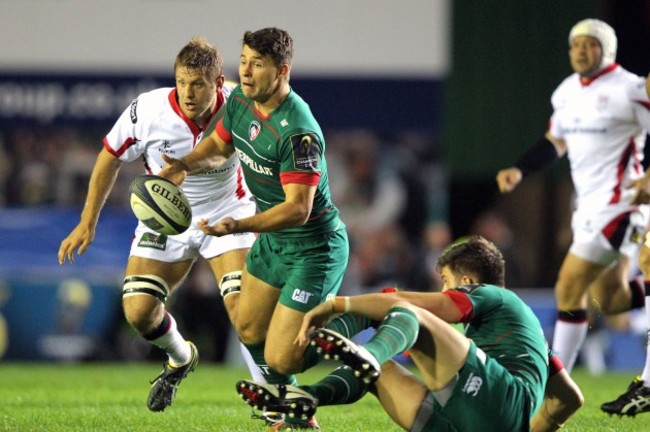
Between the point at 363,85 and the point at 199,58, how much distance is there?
955 centimetres

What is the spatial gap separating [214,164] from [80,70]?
980 centimetres

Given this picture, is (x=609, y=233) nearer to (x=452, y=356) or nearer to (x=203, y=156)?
(x=203, y=156)

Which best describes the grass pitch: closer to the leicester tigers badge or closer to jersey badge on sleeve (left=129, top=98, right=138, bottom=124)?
the leicester tigers badge

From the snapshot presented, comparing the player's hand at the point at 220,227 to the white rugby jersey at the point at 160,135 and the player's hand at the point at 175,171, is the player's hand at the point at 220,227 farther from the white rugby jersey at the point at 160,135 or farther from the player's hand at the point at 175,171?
the white rugby jersey at the point at 160,135

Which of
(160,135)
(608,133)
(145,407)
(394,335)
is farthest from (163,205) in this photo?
(608,133)

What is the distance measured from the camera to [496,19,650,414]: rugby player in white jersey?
8484mm

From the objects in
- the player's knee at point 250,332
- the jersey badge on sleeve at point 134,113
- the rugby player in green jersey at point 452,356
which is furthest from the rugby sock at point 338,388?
the jersey badge on sleeve at point 134,113

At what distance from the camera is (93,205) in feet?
23.8

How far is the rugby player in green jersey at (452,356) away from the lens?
15.9ft

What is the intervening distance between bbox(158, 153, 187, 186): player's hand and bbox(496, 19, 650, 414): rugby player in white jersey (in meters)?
2.83

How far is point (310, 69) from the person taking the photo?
16.4 m

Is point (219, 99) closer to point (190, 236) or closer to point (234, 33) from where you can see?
point (190, 236)

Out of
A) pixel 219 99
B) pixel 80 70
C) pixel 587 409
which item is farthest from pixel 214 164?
pixel 80 70

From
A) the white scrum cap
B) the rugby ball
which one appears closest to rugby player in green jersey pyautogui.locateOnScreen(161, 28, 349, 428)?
the rugby ball
